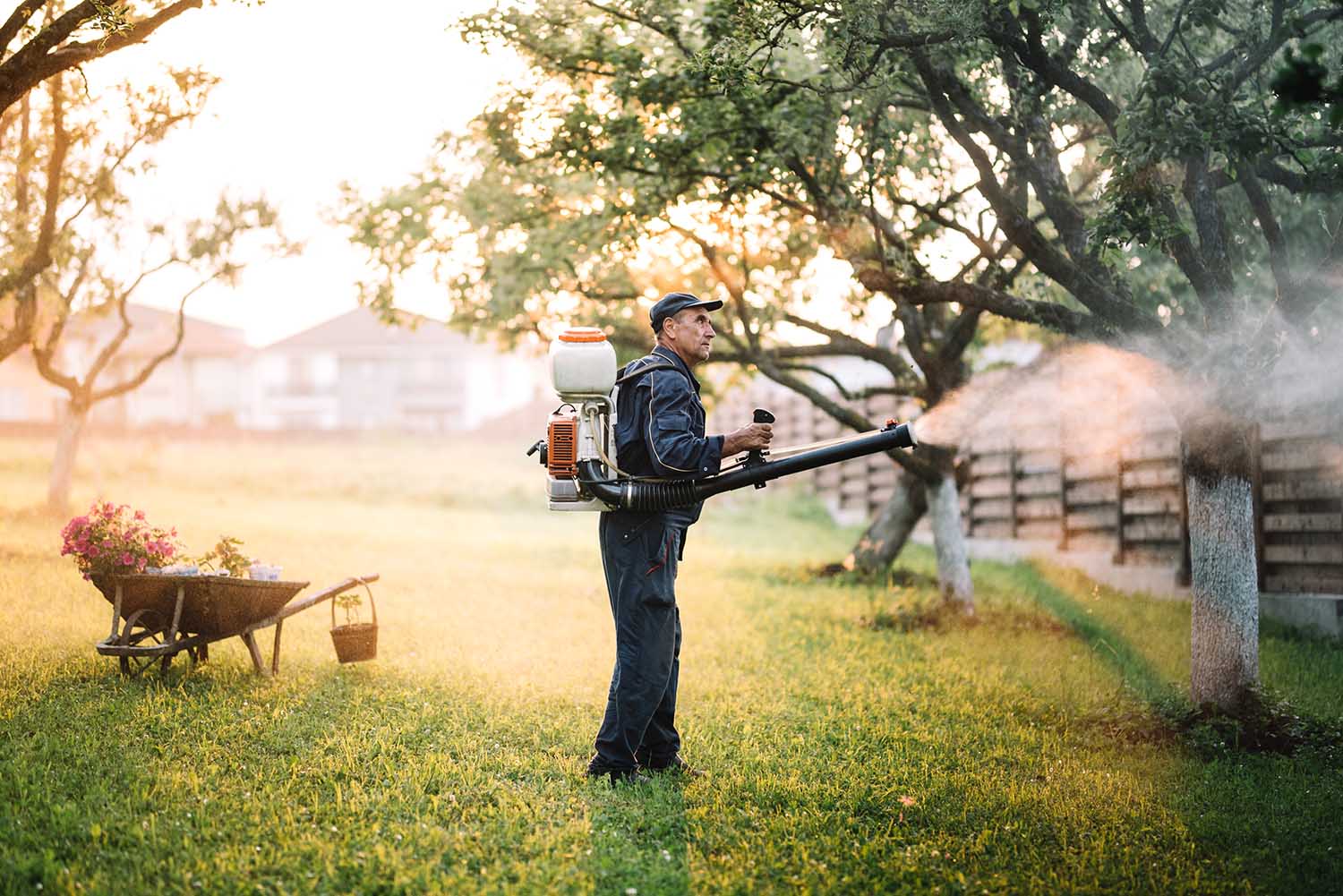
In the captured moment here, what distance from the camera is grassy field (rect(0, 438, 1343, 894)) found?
453 cm

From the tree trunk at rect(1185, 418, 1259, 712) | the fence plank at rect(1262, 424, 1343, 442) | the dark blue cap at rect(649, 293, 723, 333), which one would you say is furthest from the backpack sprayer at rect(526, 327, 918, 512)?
the fence plank at rect(1262, 424, 1343, 442)

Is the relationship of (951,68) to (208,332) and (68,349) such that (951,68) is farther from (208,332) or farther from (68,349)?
(208,332)

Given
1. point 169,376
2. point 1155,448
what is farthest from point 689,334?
point 169,376

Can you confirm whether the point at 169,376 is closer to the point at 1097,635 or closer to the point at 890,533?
the point at 890,533

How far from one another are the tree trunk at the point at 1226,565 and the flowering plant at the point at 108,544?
664 cm

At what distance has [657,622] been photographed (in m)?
5.34

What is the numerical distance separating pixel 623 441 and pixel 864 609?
7.04 m

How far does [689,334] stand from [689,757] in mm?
Result: 2357

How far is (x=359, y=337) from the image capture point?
159ft

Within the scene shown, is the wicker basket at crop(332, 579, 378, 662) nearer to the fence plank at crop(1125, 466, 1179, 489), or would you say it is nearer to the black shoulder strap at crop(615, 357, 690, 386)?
the black shoulder strap at crop(615, 357, 690, 386)

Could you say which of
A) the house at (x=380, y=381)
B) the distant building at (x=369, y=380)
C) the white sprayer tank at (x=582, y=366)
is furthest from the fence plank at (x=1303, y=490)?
the house at (x=380, y=381)

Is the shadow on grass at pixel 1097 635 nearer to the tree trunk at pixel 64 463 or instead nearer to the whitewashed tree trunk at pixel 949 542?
the whitewashed tree trunk at pixel 949 542

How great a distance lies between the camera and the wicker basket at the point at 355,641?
25.5 ft

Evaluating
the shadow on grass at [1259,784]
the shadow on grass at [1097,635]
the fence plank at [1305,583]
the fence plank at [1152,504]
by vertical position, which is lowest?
the shadow on grass at [1259,784]
